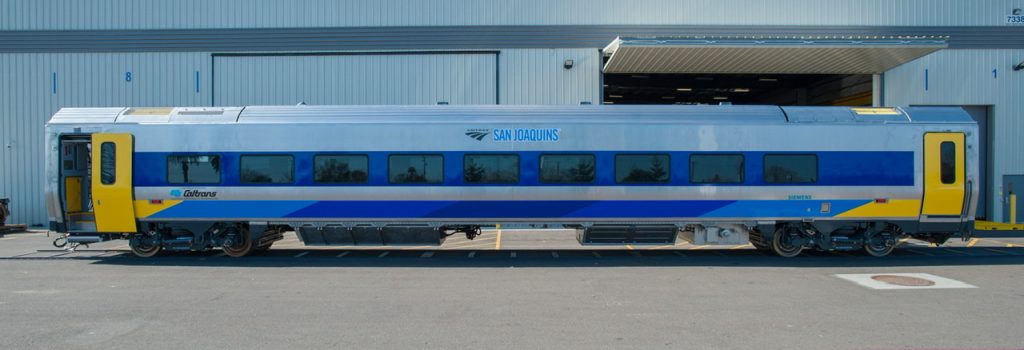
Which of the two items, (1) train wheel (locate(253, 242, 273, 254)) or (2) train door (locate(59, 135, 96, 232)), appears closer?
(2) train door (locate(59, 135, 96, 232))

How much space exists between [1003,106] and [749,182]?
1268 cm

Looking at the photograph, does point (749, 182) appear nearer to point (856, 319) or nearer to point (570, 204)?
point (570, 204)

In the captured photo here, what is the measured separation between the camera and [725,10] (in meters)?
19.6

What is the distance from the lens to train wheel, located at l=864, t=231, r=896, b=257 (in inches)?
502

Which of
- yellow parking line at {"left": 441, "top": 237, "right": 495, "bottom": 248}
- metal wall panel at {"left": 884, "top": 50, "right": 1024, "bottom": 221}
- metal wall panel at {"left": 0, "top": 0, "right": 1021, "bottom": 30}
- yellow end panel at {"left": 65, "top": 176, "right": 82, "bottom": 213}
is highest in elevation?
metal wall panel at {"left": 0, "top": 0, "right": 1021, "bottom": 30}

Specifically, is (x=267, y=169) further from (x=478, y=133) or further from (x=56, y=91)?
(x=56, y=91)

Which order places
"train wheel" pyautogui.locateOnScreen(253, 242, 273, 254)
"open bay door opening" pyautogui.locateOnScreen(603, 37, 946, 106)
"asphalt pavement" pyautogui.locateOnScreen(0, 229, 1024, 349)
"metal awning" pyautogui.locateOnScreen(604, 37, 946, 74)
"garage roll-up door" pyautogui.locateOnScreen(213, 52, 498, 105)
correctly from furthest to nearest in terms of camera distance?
"garage roll-up door" pyautogui.locateOnScreen(213, 52, 498, 105), "open bay door opening" pyautogui.locateOnScreen(603, 37, 946, 106), "metal awning" pyautogui.locateOnScreen(604, 37, 946, 74), "train wheel" pyautogui.locateOnScreen(253, 242, 273, 254), "asphalt pavement" pyautogui.locateOnScreen(0, 229, 1024, 349)

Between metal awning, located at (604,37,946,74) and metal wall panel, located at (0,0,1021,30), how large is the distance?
48.7 inches

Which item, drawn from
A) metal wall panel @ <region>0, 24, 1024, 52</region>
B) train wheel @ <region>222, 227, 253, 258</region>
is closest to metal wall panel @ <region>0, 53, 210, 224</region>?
metal wall panel @ <region>0, 24, 1024, 52</region>

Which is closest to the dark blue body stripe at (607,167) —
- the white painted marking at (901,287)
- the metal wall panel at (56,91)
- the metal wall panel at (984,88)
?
the white painted marking at (901,287)

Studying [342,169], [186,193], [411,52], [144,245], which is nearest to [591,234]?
[342,169]

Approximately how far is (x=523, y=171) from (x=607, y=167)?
5.09ft

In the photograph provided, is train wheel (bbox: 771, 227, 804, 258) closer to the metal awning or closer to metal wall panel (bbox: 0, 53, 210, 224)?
the metal awning

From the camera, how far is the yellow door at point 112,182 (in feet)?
40.5
